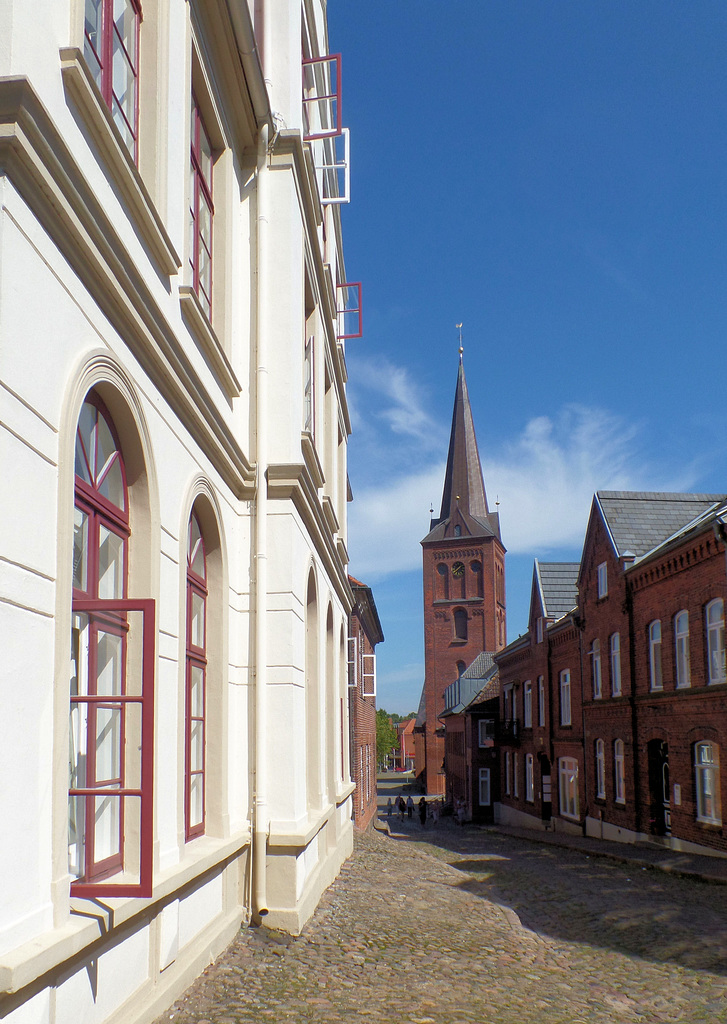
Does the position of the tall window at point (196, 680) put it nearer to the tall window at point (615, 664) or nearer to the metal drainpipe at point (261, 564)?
the metal drainpipe at point (261, 564)

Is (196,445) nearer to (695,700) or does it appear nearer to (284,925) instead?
(284,925)

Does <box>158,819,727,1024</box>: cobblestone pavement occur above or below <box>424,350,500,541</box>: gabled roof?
below

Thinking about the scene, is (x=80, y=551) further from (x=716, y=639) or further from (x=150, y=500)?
(x=716, y=639)

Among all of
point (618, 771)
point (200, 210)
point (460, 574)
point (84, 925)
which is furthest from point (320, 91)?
point (460, 574)

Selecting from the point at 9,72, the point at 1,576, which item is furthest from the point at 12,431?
the point at 9,72

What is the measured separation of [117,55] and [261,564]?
182 inches

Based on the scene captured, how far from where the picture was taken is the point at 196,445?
7.26m

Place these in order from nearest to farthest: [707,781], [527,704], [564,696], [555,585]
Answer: [707,781], [564,696], [555,585], [527,704]

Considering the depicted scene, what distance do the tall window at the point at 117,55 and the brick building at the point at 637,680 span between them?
14.9 meters

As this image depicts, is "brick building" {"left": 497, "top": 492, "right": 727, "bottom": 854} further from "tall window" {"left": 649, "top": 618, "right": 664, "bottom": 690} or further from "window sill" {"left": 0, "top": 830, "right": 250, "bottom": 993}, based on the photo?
"window sill" {"left": 0, "top": 830, "right": 250, "bottom": 993}

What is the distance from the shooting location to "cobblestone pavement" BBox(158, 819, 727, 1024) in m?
6.49

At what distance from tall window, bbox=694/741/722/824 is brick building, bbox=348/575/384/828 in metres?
8.15

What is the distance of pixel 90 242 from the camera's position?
15.2ft

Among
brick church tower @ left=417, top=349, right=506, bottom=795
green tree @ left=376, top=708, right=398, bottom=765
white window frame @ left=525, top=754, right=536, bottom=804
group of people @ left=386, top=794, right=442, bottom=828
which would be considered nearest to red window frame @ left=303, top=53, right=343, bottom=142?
white window frame @ left=525, top=754, right=536, bottom=804
